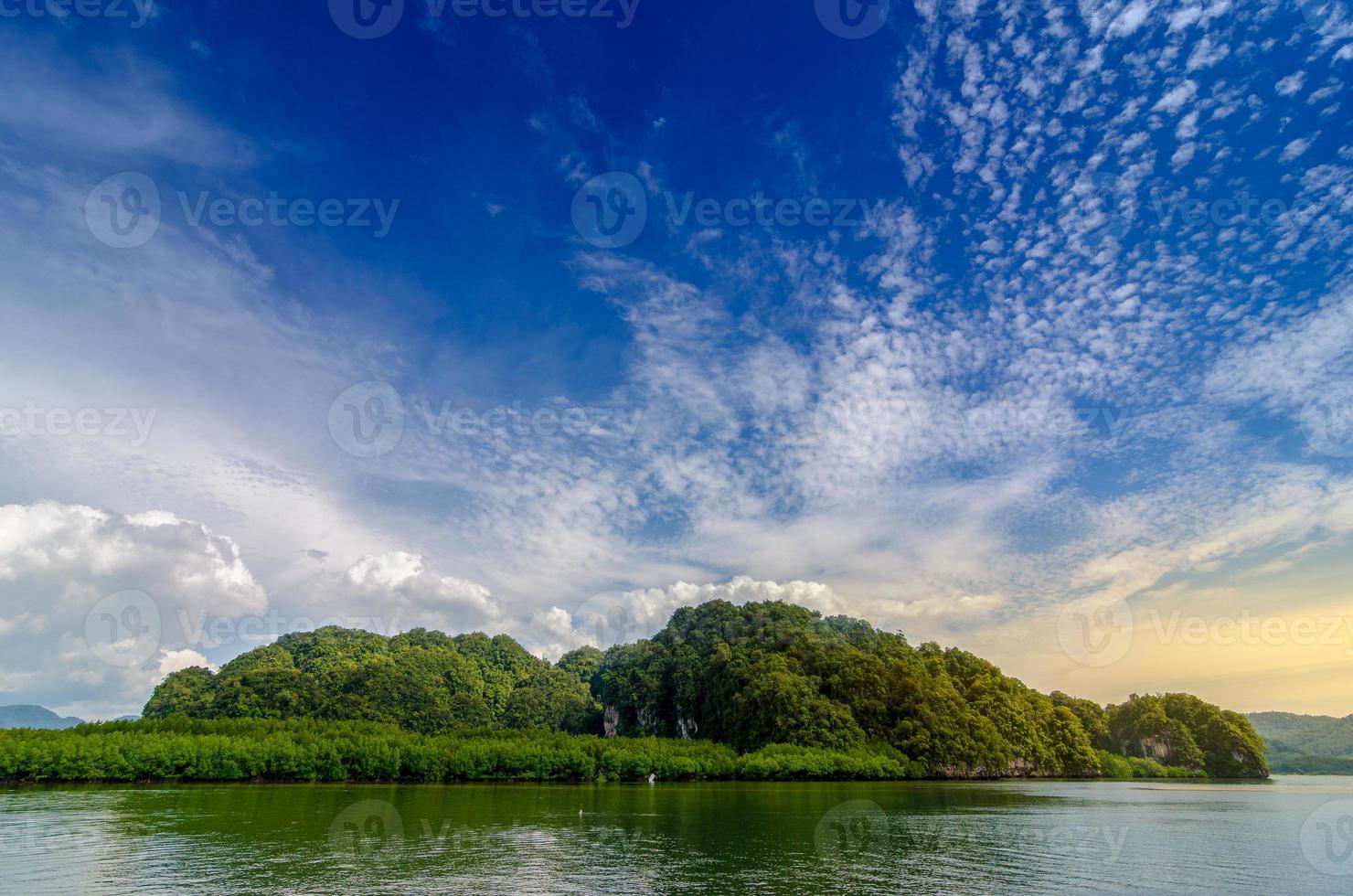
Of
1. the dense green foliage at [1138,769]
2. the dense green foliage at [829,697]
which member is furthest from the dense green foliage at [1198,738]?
the dense green foliage at [829,697]

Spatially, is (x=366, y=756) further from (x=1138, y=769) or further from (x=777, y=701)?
(x=1138, y=769)

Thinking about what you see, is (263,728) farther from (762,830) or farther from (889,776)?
(889,776)

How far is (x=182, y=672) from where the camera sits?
502ft

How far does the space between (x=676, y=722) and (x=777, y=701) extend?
30.0m

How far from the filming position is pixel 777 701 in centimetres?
10931

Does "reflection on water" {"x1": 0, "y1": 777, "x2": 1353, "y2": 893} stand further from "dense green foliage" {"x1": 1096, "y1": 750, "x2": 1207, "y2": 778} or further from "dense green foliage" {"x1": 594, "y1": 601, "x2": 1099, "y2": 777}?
"dense green foliage" {"x1": 1096, "y1": 750, "x2": 1207, "y2": 778}

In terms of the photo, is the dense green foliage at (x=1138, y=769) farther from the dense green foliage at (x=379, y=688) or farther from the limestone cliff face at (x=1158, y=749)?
the dense green foliage at (x=379, y=688)

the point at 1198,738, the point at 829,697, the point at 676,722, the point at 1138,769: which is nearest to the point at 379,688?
the point at 676,722

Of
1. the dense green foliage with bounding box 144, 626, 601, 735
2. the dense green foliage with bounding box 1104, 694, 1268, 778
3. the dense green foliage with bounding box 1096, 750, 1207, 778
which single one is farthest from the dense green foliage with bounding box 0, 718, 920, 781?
the dense green foliage with bounding box 1104, 694, 1268, 778

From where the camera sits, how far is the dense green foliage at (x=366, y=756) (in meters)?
77.2

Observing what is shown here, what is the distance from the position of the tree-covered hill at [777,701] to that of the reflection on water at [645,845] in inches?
1734

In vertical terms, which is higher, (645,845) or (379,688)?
(379,688)

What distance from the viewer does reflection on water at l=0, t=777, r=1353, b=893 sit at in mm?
30094

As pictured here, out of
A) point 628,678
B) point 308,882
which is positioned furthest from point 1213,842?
point 628,678
